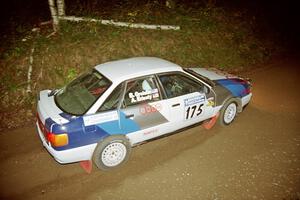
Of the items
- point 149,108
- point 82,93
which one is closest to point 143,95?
point 149,108

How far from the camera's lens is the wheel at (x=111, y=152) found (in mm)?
5012

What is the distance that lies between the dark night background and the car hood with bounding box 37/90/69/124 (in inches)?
198

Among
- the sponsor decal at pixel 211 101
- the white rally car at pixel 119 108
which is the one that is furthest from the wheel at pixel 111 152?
the sponsor decal at pixel 211 101

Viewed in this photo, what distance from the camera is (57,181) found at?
5.06m

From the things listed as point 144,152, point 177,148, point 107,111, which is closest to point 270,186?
point 177,148

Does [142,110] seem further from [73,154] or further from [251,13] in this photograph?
[251,13]

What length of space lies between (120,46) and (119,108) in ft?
14.3

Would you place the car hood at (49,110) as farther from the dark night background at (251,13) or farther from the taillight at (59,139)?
the dark night background at (251,13)

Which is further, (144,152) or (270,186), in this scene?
(144,152)

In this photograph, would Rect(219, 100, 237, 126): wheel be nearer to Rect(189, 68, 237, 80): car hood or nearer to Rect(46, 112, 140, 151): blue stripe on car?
Rect(189, 68, 237, 80): car hood

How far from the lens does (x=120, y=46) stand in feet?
29.2

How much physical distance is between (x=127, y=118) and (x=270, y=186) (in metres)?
2.81

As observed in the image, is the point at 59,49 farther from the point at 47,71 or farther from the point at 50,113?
the point at 50,113

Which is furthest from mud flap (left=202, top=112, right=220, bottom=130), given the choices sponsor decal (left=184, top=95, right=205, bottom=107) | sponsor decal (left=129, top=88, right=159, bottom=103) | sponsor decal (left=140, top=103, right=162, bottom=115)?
sponsor decal (left=129, top=88, right=159, bottom=103)
